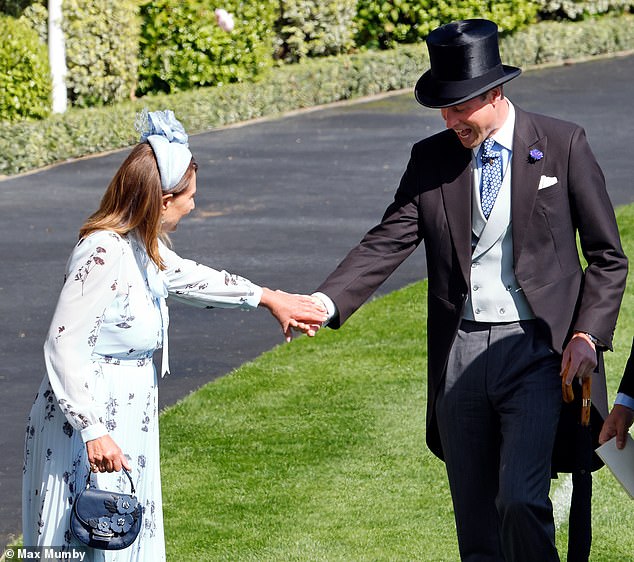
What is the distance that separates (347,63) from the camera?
20594 mm

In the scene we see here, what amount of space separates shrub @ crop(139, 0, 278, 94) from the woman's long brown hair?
46.9 ft

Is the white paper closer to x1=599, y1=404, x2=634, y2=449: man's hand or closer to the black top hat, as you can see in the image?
x1=599, y1=404, x2=634, y2=449: man's hand

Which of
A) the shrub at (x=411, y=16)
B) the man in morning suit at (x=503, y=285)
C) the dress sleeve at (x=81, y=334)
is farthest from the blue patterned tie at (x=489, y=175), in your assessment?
the shrub at (x=411, y=16)

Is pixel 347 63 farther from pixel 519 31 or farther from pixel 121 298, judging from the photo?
pixel 121 298

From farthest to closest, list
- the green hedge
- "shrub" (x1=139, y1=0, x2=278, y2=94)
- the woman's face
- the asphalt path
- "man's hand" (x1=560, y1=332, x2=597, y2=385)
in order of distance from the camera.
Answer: "shrub" (x1=139, y1=0, x2=278, y2=94)
the green hedge
the asphalt path
"man's hand" (x1=560, y1=332, x2=597, y2=385)
the woman's face

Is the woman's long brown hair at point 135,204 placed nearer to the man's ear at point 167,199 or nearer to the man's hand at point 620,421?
the man's ear at point 167,199

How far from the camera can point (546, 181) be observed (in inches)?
208

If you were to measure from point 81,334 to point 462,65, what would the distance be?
68.9 inches

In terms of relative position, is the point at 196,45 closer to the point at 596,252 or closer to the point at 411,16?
the point at 411,16

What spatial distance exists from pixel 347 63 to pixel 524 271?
618 inches

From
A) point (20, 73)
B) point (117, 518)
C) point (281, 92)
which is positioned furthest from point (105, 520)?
point (281, 92)

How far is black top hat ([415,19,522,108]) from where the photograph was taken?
5219 mm

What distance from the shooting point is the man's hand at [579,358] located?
16.7 ft

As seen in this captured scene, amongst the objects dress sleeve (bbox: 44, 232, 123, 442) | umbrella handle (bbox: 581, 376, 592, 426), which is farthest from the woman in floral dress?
umbrella handle (bbox: 581, 376, 592, 426)
